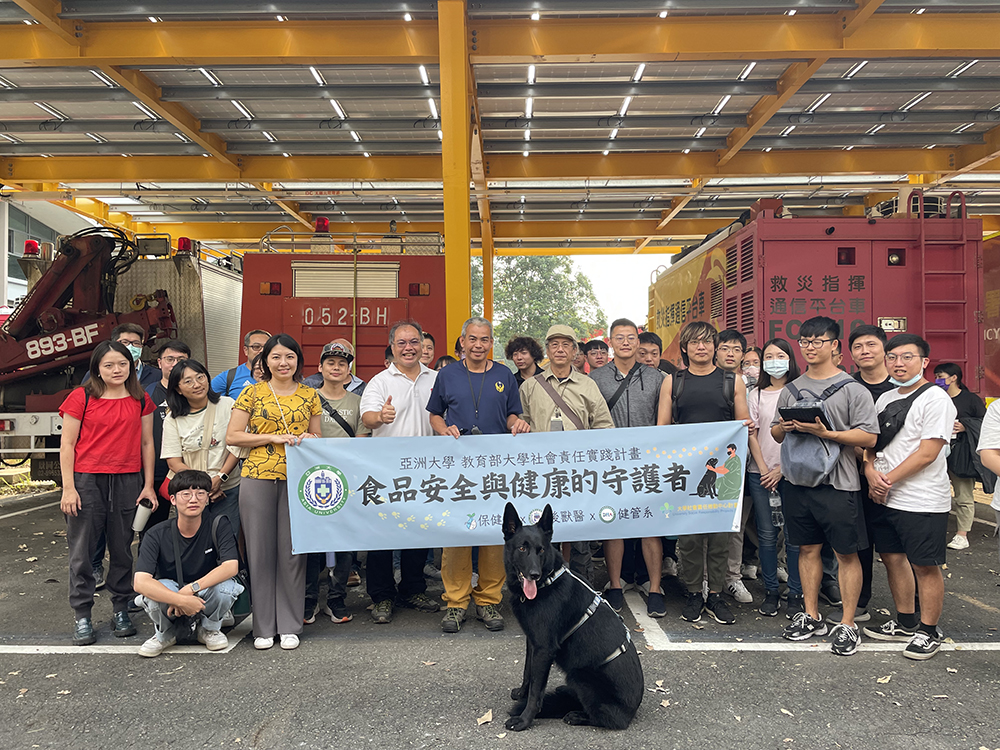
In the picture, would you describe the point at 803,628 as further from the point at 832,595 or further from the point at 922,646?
the point at 832,595

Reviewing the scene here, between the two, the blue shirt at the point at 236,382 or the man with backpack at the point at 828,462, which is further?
the blue shirt at the point at 236,382

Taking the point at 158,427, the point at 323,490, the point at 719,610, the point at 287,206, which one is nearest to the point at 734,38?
the point at 719,610

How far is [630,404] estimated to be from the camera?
5.36 meters

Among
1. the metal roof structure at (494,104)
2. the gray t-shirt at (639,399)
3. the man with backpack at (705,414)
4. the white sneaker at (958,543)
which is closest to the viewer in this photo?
the man with backpack at (705,414)

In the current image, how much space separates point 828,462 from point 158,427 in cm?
449

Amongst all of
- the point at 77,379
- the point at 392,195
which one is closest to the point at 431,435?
the point at 77,379

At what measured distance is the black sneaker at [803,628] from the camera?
462 cm

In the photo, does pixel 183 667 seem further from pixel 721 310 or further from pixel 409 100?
pixel 409 100

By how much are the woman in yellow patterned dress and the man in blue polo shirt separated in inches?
37.2

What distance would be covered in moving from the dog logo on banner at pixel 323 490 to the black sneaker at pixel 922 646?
3534 mm

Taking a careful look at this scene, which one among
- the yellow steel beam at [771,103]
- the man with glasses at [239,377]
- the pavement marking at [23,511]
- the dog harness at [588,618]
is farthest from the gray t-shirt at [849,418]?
the pavement marking at [23,511]

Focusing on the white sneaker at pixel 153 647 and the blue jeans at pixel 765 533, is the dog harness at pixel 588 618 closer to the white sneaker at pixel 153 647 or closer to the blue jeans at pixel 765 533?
the blue jeans at pixel 765 533

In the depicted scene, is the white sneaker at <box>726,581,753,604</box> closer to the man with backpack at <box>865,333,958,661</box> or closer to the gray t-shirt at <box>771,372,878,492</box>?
the man with backpack at <box>865,333,958,661</box>

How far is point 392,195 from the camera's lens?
1495 centimetres
